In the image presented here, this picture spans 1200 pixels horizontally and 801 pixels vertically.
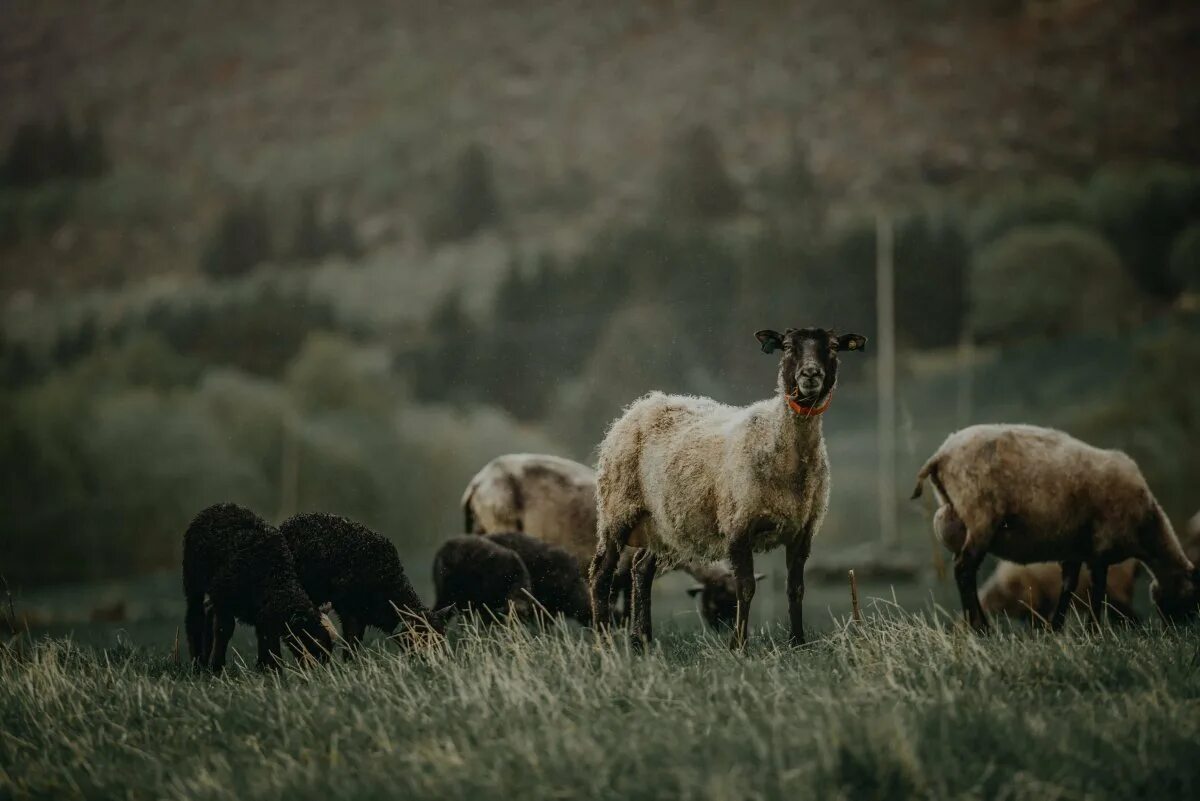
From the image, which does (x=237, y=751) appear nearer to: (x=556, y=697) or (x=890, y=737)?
(x=556, y=697)

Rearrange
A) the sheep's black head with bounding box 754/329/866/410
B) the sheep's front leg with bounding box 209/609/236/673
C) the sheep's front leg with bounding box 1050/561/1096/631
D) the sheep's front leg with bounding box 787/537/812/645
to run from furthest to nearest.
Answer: the sheep's front leg with bounding box 1050/561/1096/631, the sheep's front leg with bounding box 209/609/236/673, the sheep's front leg with bounding box 787/537/812/645, the sheep's black head with bounding box 754/329/866/410

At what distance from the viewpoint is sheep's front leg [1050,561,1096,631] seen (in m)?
9.44

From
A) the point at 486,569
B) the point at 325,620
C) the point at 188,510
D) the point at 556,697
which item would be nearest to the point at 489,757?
the point at 556,697

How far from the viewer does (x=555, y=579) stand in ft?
35.1

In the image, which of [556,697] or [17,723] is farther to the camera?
[17,723]

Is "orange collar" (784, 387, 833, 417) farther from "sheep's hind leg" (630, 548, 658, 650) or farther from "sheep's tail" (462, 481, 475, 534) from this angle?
"sheep's tail" (462, 481, 475, 534)

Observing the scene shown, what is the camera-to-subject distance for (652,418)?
8.80 m

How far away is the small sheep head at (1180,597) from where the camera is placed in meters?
9.62

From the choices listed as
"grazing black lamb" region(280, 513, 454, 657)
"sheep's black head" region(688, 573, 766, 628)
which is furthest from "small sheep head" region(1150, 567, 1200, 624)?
"grazing black lamb" region(280, 513, 454, 657)

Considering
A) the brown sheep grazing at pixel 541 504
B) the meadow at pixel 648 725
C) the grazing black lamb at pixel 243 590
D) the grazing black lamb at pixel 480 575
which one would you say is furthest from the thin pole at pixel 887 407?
the grazing black lamb at pixel 243 590

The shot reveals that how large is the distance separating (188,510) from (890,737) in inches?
731

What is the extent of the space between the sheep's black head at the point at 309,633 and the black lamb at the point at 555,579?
9.77 feet

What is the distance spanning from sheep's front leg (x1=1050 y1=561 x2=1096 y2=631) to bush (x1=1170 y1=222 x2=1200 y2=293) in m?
13.3

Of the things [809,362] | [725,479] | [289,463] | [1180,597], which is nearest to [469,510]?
[725,479]
